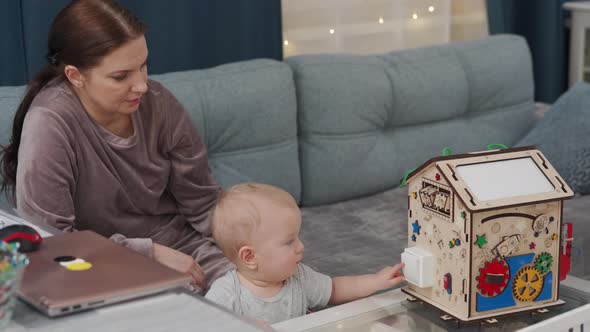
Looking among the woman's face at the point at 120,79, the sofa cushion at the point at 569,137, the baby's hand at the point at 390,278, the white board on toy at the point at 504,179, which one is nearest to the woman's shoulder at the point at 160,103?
the woman's face at the point at 120,79

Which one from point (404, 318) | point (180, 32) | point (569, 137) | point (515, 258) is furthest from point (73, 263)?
point (569, 137)

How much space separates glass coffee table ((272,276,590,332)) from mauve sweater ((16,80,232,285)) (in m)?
0.49

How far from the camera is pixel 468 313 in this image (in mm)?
1305

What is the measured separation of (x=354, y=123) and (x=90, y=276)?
1585 mm

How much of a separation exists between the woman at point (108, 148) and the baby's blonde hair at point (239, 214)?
0.27 m

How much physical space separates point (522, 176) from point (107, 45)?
0.83 meters

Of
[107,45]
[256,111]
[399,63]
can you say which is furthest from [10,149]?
[399,63]

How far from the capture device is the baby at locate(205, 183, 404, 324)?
142 centimetres

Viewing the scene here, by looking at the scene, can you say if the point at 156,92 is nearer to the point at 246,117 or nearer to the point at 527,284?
the point at 246,117

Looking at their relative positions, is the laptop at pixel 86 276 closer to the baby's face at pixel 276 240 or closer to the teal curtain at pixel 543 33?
the baby's face at pixel 276 240

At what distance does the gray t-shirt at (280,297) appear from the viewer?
143 cm

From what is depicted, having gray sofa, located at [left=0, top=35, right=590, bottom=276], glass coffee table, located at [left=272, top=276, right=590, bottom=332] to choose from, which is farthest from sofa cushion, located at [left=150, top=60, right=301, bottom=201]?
glass coffee table, located at [left=272, top=276, right=590, bottom=332]

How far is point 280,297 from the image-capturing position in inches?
57.3

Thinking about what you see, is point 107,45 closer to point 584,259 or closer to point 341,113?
point 341,113
